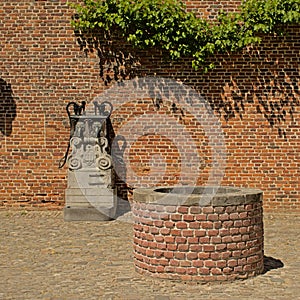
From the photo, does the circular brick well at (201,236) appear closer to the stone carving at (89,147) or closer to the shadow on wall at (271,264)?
the shadow on wall at (271,264)

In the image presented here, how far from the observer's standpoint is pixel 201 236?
19.9ft

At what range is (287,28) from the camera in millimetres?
11891

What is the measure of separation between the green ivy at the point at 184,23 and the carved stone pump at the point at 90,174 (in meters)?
1.95

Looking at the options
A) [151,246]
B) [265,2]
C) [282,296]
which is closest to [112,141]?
[265,2]

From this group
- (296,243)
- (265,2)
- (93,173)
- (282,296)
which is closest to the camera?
(282,296)

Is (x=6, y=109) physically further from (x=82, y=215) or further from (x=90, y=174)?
(x=82, y=215)

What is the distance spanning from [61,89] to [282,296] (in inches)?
301

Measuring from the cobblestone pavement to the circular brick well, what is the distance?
5.6 inches

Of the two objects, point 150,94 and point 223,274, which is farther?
point 150,94

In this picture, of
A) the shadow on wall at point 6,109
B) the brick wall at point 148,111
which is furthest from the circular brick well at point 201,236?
the shadow on wall at point 6,109

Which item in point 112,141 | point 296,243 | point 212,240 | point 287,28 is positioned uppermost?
point 287,28

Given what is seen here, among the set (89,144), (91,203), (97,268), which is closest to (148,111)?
(89,144)

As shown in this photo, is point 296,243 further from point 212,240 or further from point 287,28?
point 287,28

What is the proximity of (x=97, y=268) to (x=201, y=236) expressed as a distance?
1.51m
